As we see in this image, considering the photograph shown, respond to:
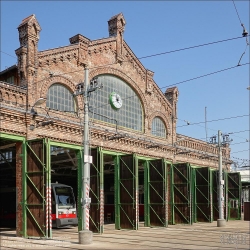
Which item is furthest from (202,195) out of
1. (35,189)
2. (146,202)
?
(35,189)

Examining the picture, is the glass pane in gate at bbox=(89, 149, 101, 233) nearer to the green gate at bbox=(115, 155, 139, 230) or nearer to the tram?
the green gate at bbox=(115, 155, 139, 230)

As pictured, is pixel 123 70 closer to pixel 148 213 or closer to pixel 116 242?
pixel 148 213

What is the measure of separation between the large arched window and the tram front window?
588 cm

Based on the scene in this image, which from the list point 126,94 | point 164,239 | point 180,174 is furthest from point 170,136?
point 164,239

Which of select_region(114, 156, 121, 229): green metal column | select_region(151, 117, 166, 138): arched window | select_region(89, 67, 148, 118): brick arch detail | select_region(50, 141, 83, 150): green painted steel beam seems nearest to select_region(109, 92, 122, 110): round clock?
select_region(89, 67, 148, 118): brick arch detail

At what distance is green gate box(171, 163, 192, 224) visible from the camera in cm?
3138

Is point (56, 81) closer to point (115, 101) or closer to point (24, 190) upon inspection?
point (115, 101)

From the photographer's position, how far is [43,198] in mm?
20781

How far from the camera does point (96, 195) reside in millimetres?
24484

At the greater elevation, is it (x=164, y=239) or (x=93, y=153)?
(x=93, y=153)

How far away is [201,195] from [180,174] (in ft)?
15.1

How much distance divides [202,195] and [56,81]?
17.5 metres

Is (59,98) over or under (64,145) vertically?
over

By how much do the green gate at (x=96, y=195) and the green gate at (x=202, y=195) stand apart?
1288cm
